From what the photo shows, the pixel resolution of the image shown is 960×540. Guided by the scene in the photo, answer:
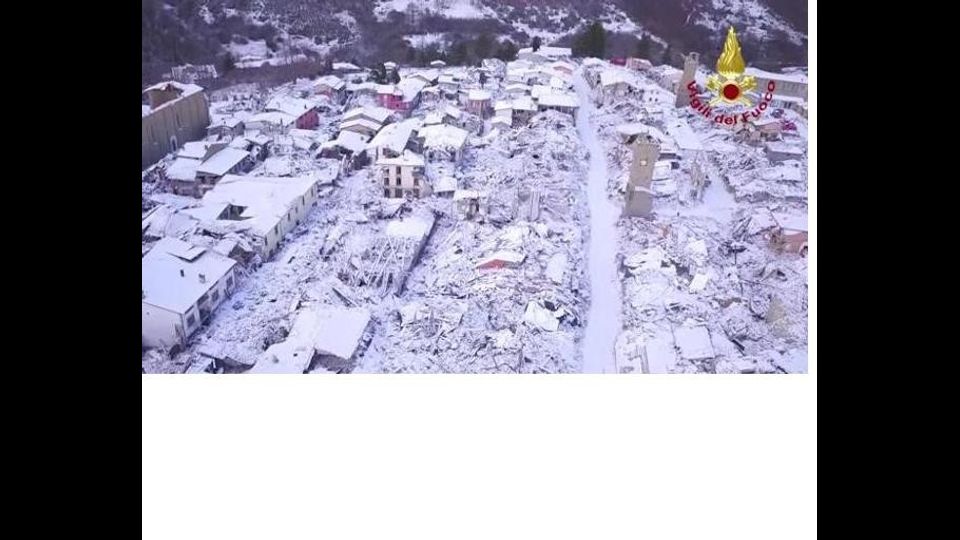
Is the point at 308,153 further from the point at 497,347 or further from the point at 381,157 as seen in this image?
the point at 497,347

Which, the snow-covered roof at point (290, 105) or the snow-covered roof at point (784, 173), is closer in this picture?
the snow-covered roof at point (784, 173)

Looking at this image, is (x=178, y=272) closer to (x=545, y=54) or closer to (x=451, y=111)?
(x=451, y=111)

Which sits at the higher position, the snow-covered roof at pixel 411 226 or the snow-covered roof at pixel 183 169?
the snow-covered roof at pixel 183 169

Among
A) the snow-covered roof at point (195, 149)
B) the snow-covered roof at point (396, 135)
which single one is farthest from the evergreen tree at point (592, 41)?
the snow-covered roof at point (195, 149)

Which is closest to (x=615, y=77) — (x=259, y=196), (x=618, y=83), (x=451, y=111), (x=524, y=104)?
(x=618, y=83)

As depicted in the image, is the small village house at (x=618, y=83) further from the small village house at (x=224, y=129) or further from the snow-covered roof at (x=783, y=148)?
the small village house at (x=224, y=129)

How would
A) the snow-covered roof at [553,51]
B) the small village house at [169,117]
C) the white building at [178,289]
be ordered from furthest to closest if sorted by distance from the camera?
the snow-covered roof at [553,51], the small village house at [169,117], the white building at [178,289]

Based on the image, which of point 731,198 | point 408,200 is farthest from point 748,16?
point 408,200
